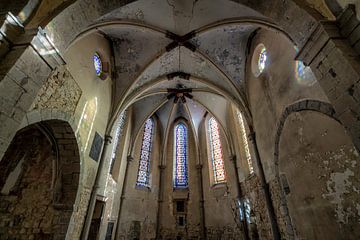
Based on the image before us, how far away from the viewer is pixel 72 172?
5809 millimetres

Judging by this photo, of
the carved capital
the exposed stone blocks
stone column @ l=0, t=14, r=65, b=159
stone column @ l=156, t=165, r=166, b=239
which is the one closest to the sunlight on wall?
stone column @ l=0, t=14, r=65, b=159

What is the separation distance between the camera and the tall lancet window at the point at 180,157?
12773 mm

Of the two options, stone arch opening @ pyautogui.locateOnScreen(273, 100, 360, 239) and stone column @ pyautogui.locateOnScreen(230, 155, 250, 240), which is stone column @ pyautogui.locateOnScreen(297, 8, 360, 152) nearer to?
stone arch opening @ pyautogui.locateOnScreen(273, 100, 360, 239)

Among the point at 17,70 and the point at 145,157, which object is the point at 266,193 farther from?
the point at 145,157

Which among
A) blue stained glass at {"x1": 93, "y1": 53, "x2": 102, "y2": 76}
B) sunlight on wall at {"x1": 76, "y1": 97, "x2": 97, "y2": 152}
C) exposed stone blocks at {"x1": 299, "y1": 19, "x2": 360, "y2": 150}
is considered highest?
blue stained glass at {"x1": 93, "y1": 53, "x2": 102, "y2": 76}

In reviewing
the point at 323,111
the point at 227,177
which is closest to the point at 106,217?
the point at 227,177

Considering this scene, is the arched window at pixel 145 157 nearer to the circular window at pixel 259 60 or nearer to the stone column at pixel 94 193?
the stone column at pixel 94 193

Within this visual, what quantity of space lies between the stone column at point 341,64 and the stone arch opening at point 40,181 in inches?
239

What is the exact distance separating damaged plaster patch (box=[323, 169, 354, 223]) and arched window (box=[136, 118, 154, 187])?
9.81 m

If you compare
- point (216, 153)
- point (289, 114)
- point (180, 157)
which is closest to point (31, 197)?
point (289, 114)

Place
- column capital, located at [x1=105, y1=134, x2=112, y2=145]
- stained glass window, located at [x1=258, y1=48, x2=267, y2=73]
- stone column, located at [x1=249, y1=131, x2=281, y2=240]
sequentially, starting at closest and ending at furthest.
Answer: stone column, located at [x1=249, y1=131, x2=281, y2=240], stained glass window, located at [x1=258, y1=48, x2=267, y2=73], column capital, located at [x1=105, y1=134, x2=112, y2=145]

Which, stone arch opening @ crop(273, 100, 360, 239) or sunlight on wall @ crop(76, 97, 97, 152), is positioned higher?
sunlight on wall @ crop(76, 97, 97, 152)

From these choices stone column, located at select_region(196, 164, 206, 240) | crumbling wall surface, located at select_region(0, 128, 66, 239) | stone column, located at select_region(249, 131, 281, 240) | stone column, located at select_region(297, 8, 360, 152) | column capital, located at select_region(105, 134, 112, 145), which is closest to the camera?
stone column, located at select_region(297, 8, 360, 152)

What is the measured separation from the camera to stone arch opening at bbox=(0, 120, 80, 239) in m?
5.42
